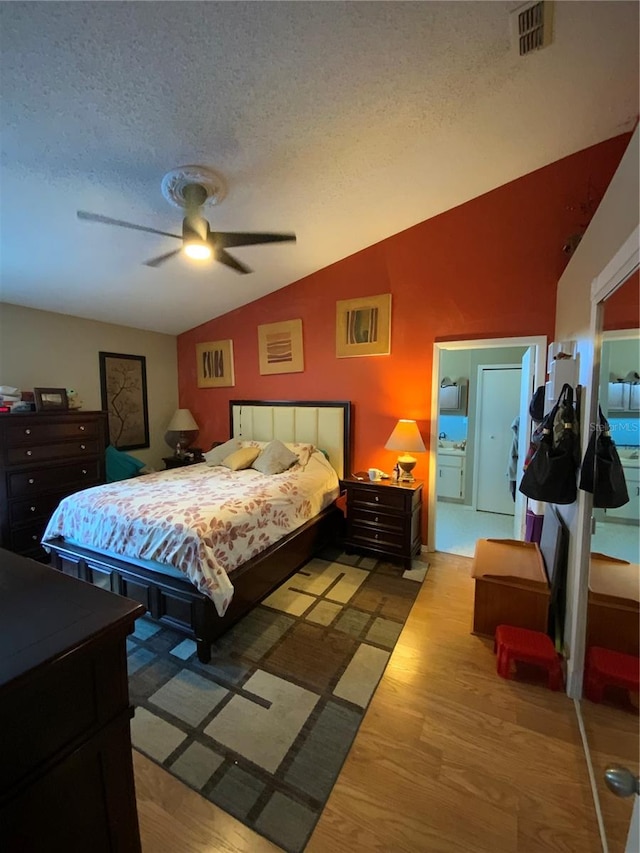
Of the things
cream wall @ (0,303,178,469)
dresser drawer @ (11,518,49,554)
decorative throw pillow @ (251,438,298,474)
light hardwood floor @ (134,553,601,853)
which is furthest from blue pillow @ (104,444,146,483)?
light hardwood floor @ (134,553,601,853)

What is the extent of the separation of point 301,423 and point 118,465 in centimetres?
207

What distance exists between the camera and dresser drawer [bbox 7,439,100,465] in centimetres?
304

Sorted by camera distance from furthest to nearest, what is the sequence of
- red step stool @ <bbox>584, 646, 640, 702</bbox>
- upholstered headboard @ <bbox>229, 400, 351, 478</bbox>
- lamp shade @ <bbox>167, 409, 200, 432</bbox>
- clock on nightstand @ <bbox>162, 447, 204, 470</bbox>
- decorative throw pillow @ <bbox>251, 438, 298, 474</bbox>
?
1. lamp shade @ <bbox>167, 409, 200, 432</bbox>
2. clock on nightstand @ <bbox>162, 447, 204, 470</bbox>
3. upholstered headboard @ <bbox>229, 400, 351, 478</bbox>
4. decorative throw pillow @ <bbox>251, 438, 298, 474</bbox>
5. red step stool @ <bbox>584, 646, 640, 702</bbox>

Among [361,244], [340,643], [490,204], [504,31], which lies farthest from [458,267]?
[340,643]

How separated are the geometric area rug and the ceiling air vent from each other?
3.21m

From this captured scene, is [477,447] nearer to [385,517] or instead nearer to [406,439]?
[406,439]

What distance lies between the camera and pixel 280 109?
5.96 ft

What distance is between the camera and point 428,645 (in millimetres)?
2236

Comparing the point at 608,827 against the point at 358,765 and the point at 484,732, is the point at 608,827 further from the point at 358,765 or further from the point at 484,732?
the point at 358,765

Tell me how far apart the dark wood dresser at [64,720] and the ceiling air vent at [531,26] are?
2.65m

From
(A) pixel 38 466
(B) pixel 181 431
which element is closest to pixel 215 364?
(B) pixel 181 431

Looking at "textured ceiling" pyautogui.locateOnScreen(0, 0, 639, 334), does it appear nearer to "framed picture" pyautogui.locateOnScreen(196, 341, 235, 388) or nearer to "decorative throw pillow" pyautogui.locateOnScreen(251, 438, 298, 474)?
"framed picture" pyautogui.locateOnScreen(196, 341, 235, 388)

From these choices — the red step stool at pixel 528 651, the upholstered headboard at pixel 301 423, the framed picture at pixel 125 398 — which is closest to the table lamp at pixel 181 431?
the framed picture at pixel 125 398

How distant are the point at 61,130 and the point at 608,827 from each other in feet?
12.0
